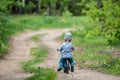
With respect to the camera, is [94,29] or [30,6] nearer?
[94,29]

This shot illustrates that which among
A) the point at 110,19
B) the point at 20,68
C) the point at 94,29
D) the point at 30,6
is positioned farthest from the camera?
the point at 30,6

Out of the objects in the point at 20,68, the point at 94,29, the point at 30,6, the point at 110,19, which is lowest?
the point at 20,68

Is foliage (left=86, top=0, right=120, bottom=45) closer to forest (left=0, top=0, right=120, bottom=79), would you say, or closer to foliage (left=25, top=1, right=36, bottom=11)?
forest (left=0, top=0, right=120, bottom=79)

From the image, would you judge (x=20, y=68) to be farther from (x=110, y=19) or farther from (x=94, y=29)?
(x=94, y=29)

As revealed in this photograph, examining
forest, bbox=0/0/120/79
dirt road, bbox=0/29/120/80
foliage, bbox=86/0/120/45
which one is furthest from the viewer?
foliage, bbox=86/0/120/45

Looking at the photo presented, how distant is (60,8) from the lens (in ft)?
207

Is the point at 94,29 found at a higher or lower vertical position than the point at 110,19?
lower

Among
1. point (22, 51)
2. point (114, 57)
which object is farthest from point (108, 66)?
point (22, 51)

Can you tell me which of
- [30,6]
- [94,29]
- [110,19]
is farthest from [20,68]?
[30,6]

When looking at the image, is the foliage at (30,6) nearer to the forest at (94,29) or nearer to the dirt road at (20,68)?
the forest at (94,29)

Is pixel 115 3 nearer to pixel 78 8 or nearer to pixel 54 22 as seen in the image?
pixel 54 22

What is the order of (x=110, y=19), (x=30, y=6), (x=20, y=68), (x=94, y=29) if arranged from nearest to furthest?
(x=20, y=68)
(x=110, y=19)
(x=94, y=29)
(x=30, y=6)

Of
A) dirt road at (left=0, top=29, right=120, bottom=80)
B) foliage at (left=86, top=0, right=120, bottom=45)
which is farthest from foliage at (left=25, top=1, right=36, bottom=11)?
foliage at (left=86, top=0, right=120, bottom=45)

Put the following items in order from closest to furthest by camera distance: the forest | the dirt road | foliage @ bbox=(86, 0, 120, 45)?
the dirt road < the forest < foliage @ bbox=(86, 0, 120, 45)
